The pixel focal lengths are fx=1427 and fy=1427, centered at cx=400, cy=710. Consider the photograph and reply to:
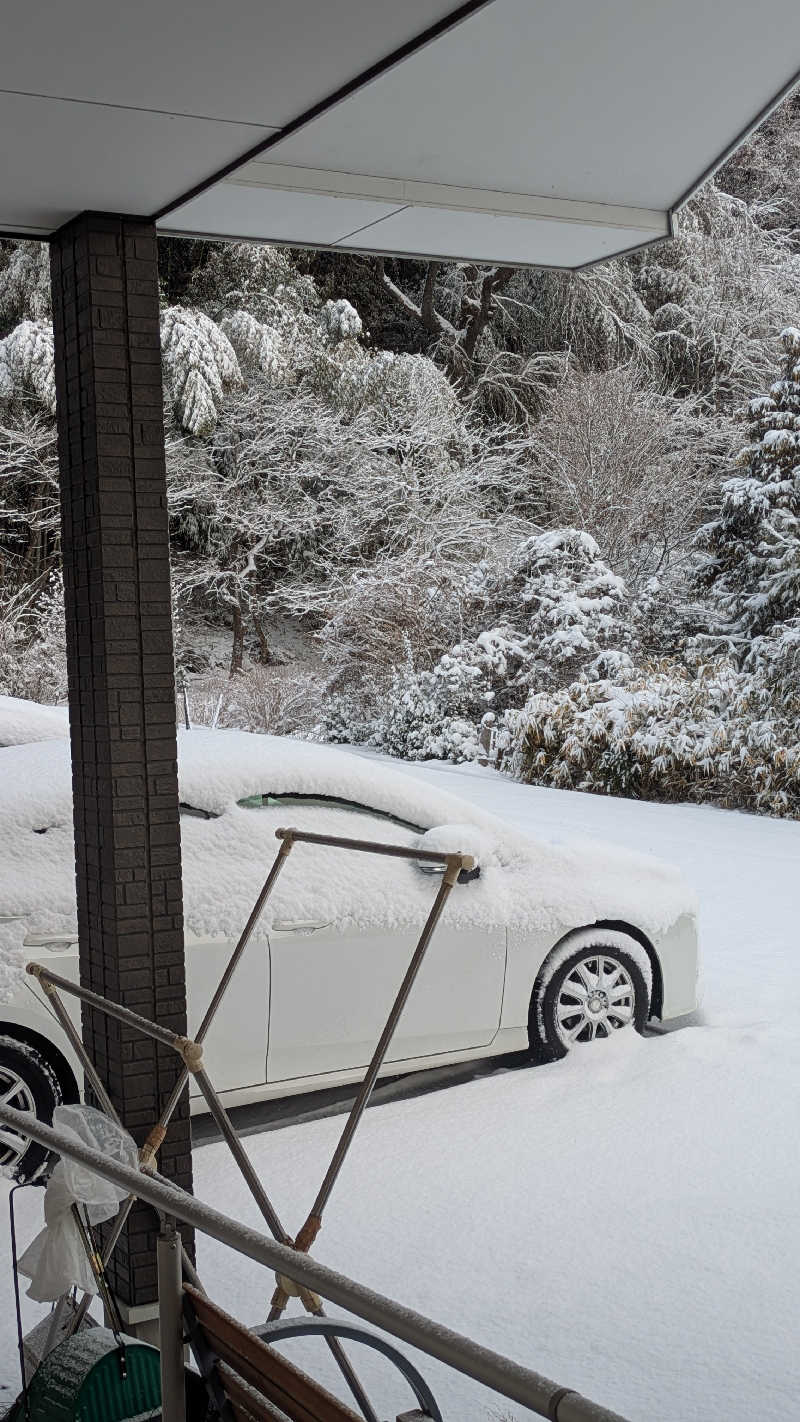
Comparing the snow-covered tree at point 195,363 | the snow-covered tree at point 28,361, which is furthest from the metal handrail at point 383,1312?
the snow-covered tree at point 195,363

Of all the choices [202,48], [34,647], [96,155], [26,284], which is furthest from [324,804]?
[26,284]

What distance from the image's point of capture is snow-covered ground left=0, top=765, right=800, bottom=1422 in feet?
11.4

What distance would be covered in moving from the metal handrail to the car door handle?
9.66 feet

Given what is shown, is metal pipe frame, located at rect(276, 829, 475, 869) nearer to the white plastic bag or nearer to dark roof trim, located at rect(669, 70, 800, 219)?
the white plastic bag

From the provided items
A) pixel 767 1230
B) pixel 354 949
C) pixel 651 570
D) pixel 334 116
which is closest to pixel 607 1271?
pixel 767 1230

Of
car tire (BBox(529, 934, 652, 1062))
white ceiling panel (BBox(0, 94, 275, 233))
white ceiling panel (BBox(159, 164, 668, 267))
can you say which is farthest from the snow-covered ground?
white ceiling panel (BBox(159, 164, 668, 267))

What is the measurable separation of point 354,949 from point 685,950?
1.53m

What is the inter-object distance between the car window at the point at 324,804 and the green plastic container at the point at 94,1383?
282cm

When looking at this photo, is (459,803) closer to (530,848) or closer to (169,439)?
(530,848)

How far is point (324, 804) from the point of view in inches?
208

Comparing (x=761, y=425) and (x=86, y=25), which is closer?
(x=86, y=25)

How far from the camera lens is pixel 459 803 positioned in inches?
222

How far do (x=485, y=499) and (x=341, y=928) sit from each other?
15668 millimetres

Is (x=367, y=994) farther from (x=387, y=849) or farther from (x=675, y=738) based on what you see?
(x=675, y=738)
